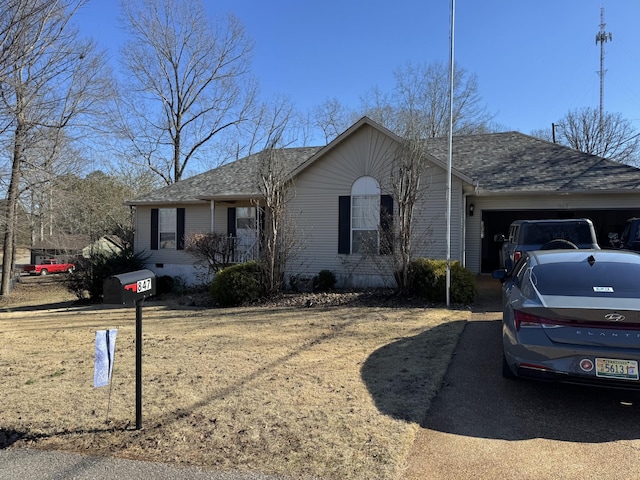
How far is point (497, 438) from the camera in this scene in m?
3.96

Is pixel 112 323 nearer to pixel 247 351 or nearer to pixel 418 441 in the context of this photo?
pixel 247 351

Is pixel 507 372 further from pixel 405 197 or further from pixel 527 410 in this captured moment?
pixel 405 197

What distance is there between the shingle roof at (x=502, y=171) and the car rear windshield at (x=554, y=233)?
2.55 m

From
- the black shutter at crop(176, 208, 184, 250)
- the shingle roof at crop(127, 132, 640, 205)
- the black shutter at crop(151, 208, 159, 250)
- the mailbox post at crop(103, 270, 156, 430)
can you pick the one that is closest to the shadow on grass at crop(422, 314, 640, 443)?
the mailbox post at crop(103, 270, 156, 430)

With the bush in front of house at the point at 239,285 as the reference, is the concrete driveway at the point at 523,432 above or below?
below

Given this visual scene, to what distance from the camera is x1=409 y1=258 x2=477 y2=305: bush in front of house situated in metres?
11.0

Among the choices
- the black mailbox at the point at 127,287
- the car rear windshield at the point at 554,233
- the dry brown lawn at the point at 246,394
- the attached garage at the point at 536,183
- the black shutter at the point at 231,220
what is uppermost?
the attached garage at the point at 536,183

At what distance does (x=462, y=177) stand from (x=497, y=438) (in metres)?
9.53

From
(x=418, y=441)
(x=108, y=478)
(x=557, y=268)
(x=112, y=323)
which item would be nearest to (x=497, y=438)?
(x=418, y=441)

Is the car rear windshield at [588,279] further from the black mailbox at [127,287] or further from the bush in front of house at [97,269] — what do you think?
the bush in front of house at [97,269]

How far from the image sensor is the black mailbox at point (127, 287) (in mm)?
3871

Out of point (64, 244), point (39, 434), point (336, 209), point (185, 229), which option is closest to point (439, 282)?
point (336, 209)

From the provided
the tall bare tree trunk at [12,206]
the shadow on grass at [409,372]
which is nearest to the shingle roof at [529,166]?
the shadow on grass at [409,372]

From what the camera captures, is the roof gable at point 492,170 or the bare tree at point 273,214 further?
the roof gable at point 492,170
